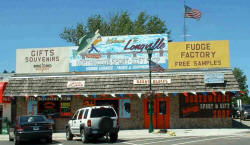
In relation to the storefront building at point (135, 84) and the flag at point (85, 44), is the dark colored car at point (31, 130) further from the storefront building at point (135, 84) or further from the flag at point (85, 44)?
the flag at point (85, 44)

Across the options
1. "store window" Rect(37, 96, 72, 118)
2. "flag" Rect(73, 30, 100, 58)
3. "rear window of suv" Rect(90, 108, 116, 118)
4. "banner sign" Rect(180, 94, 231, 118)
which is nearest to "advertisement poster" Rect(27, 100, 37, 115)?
"store window" Rect(37, 96, 72, 118)

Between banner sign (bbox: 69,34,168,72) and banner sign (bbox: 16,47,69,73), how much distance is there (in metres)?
0.70

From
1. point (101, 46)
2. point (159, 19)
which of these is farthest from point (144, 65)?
point (159, 19)

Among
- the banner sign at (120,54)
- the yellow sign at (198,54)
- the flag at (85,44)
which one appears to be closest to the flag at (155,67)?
the banner sign at (120,54)

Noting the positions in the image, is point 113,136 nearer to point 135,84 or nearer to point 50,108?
point 135,84

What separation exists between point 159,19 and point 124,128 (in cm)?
4015

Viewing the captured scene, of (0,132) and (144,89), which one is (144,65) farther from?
(0,132)

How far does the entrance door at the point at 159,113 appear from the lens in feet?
90.4

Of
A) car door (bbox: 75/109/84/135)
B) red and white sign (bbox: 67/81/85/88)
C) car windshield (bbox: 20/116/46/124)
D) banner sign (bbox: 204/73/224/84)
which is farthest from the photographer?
red and white sign (bbox: 67/81/85/88)

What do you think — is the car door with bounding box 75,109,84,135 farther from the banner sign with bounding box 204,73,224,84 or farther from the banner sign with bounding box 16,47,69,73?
the banner sign with bounding box 204,73,224,84

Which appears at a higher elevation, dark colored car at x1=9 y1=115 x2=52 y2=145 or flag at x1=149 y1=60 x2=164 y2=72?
flag at x1=149 y1=60 x2=164 y2=72

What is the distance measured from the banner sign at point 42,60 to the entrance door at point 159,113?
7.14m

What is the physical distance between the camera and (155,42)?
28.1m

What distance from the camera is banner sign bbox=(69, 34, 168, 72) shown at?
91.7 feet
